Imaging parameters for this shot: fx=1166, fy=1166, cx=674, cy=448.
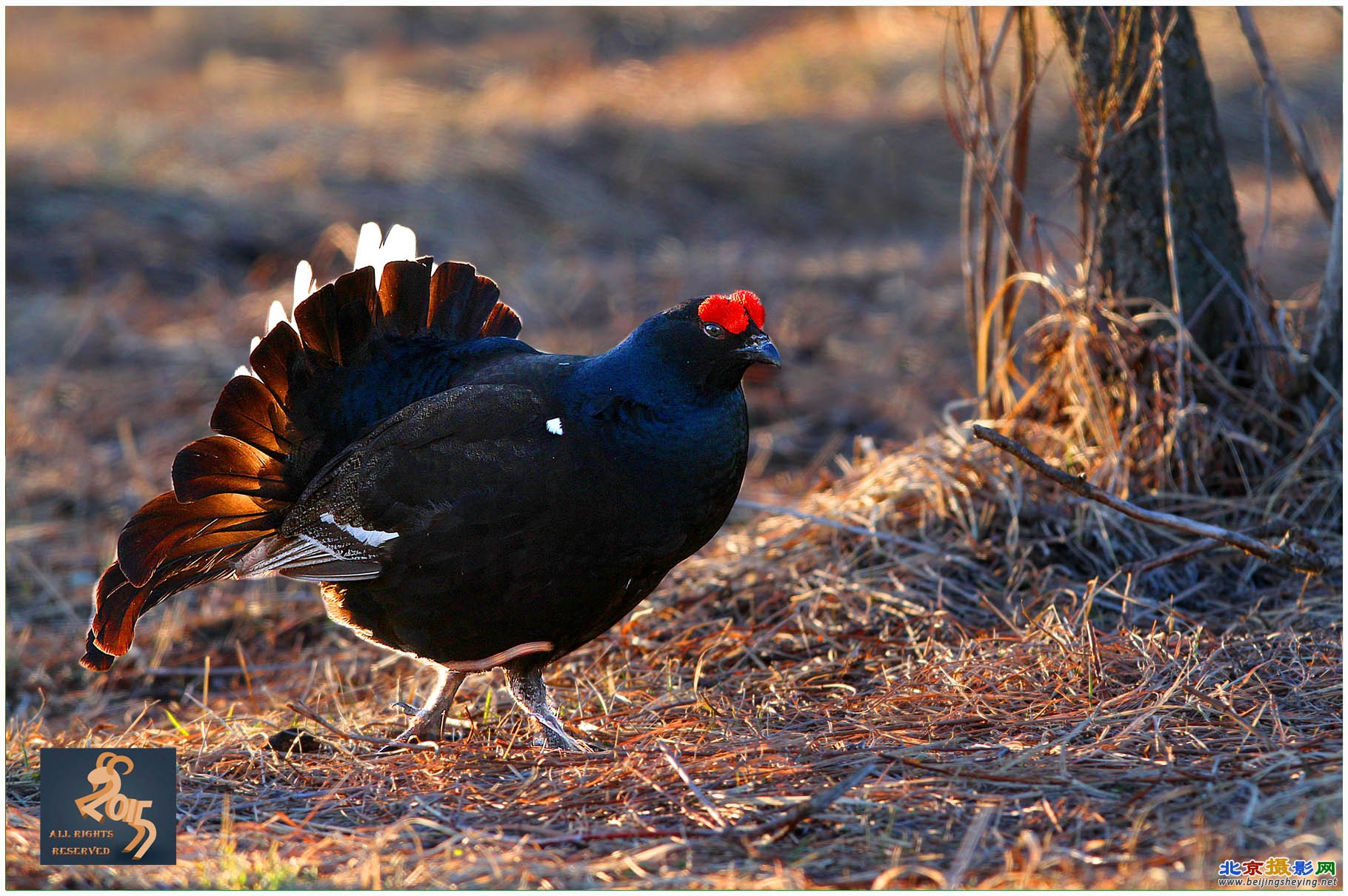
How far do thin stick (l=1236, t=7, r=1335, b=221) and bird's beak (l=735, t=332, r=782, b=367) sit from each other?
236cm

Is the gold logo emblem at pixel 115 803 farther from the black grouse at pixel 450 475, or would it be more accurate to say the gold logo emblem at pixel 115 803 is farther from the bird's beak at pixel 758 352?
the bird's beak at pixel 758 352

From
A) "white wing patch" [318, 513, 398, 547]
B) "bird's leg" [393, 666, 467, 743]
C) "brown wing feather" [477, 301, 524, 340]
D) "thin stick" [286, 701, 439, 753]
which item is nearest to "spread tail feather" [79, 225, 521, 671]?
"white wing patch" [318, 513, 398, 547]

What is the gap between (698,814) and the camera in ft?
8.93

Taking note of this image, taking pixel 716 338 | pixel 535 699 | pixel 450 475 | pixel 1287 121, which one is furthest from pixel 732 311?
pixel 1287 121

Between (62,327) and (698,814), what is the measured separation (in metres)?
7.04

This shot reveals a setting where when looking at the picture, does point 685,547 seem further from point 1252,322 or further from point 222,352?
point 222,352

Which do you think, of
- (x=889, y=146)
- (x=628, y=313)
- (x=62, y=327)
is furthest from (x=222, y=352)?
(x=889, y=146)

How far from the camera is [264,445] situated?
3652 mm

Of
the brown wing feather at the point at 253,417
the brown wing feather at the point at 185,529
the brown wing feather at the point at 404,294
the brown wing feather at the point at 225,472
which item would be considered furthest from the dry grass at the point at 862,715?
the brown wing feather at the point at 404,294

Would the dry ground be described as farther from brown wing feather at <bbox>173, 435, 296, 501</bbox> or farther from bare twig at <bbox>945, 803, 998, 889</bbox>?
brown wing feather at <bbox>173, 435, 296, 501</bbox>

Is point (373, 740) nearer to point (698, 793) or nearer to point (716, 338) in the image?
point (698, 793)

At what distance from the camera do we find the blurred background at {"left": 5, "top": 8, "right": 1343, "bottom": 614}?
6906mm

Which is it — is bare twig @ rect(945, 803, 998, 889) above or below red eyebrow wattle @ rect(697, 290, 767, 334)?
below

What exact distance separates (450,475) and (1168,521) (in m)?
2.03
